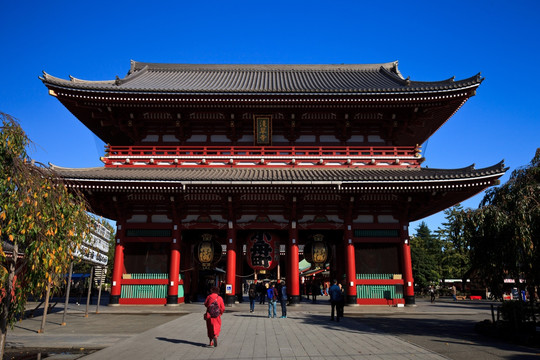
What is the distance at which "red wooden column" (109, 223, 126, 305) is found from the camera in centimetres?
1725

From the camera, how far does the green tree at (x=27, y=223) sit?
5926mm

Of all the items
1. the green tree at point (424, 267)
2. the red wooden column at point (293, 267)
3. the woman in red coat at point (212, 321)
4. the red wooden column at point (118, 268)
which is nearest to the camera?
the woman in red coat at point (212, 321)

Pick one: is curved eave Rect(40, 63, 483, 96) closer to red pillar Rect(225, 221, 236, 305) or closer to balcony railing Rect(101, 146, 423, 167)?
balcony railing Rect(101, 146, 423, 167)

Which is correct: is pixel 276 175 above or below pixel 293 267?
above

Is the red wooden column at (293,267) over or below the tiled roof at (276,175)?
below

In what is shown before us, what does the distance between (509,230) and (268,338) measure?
7.12 metres

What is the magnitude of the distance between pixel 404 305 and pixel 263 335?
10580 mm

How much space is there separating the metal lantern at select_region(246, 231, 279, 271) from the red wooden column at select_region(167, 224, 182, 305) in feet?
12.2

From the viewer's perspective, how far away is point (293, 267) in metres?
17.9

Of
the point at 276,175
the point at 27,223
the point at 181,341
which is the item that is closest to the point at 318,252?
the point at 276,175

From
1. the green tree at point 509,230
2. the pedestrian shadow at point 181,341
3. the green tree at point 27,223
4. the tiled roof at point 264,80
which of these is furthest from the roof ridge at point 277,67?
the pedestrian shadow at point 181,341

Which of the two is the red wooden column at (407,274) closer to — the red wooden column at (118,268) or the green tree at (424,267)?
the red wooden column at (118,268)

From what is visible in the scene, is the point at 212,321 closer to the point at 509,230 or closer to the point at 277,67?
the point at 509,230

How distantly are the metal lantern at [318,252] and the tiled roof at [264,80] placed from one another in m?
8.00
